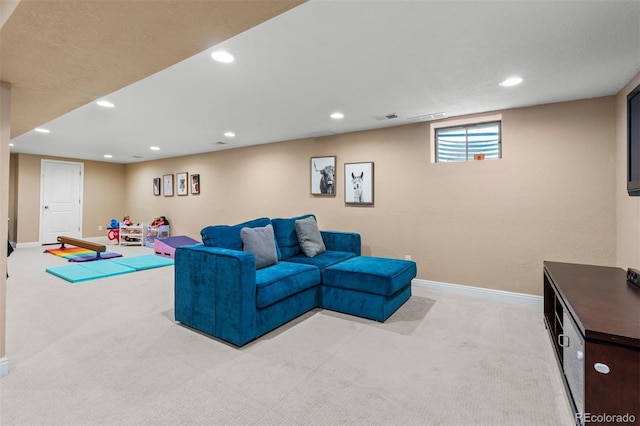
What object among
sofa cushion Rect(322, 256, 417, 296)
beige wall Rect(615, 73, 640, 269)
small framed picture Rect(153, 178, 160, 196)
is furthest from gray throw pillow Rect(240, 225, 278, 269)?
small framed picture Rect(153, 178, 160, 196)

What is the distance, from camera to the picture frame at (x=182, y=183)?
7.36 m

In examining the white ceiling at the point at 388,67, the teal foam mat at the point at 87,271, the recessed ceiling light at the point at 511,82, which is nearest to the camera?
the white ceiling at the point at 388,67

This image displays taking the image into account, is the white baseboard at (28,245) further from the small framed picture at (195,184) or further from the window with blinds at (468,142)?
the window with blinds at (468,142)

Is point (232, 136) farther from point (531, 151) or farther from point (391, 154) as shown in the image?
point (531, 151)

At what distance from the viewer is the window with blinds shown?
3.82m

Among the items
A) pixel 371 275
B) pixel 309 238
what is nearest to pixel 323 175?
pixel 309 238

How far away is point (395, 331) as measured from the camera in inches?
107

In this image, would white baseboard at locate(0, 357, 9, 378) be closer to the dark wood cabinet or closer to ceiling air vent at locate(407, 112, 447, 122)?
the dark wood cabinet

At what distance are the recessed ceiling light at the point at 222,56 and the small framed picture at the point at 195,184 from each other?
5156mm

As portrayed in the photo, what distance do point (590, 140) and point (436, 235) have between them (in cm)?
191

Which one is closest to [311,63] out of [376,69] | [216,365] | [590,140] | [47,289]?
[376,69]

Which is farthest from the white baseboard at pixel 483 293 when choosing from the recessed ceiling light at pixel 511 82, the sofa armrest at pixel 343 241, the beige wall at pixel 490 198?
the recessed ceiling light at pixel 511 82

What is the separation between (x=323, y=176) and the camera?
5.04 m

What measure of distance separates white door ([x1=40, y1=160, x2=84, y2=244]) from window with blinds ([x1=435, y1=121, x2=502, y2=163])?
9391 mm
